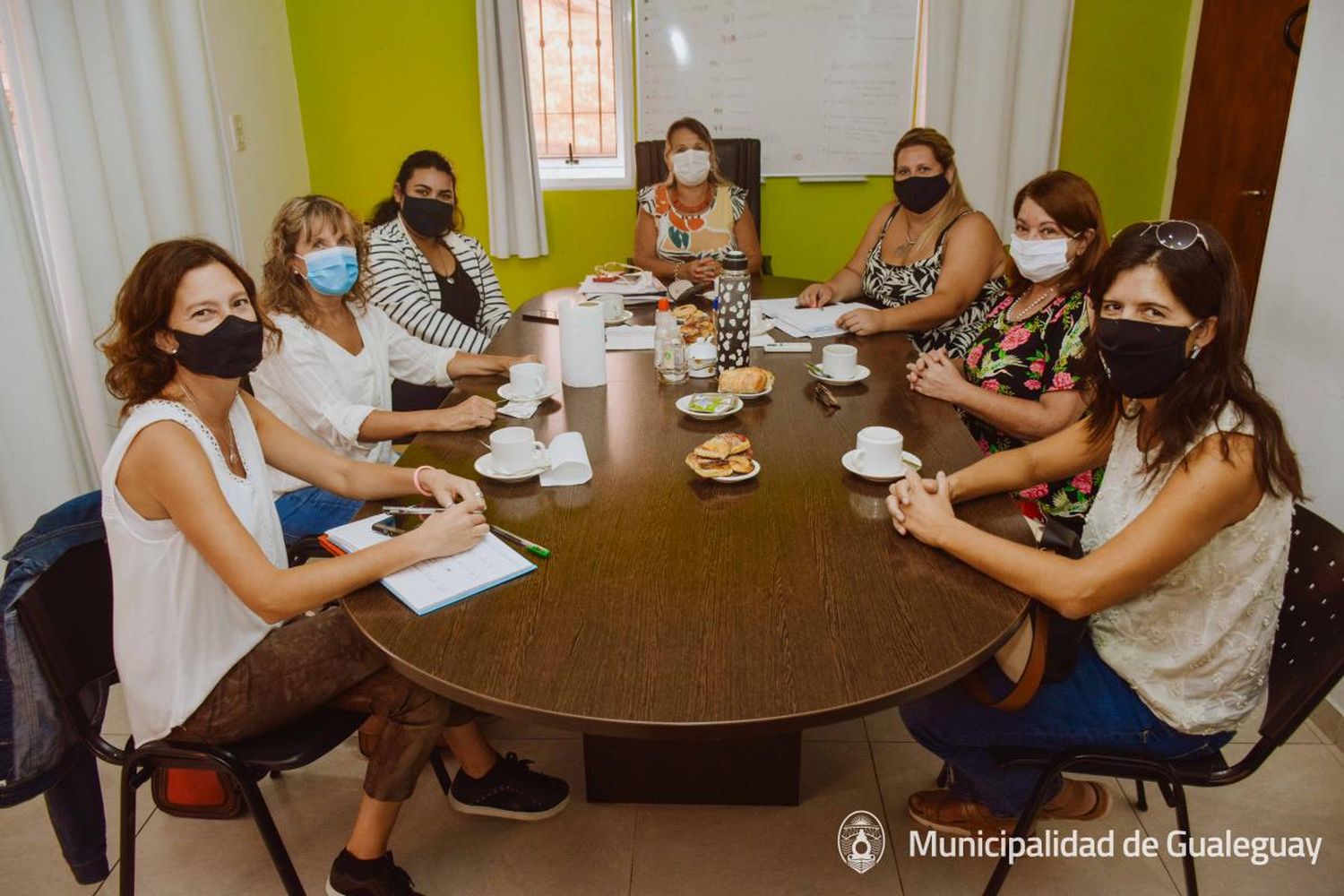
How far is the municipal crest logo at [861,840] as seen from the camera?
5.73 ft

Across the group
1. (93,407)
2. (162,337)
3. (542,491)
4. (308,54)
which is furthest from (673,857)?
(308,54)

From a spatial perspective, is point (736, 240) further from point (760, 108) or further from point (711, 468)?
point (711, 468)

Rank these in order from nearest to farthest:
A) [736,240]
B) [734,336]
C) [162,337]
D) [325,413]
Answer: [162,337] < [325,413] < [734,336] < [736,240]

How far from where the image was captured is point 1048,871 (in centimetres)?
174

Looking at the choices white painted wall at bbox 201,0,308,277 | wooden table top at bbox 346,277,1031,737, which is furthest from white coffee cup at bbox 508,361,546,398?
white painted wall at bbox 201,0,308,277

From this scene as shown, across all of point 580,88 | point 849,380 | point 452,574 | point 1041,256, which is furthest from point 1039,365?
point 580,88

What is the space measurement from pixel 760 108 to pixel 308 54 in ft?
6.87

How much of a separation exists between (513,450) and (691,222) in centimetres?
210

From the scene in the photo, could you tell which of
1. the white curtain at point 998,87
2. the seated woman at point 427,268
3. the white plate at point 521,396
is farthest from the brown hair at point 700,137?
the white plate at point 521,396

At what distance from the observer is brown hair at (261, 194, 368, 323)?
6.48 ft

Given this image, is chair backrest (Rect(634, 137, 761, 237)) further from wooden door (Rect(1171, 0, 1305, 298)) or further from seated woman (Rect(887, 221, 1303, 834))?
seated woman (Rect(887, 221, 1303, 834))

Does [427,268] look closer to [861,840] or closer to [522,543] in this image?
[522,543]

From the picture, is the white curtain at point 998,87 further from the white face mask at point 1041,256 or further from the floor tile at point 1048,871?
the floor tile at point 1048,871

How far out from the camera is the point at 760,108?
A: 427cm
